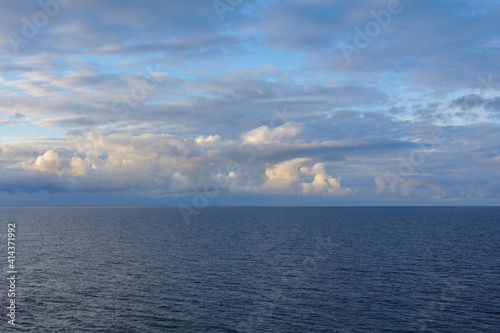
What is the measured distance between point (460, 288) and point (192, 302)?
47231 mm

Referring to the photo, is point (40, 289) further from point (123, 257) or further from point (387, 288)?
point (387, 288)

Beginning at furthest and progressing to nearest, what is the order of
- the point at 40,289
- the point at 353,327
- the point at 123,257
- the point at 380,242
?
1. the point at 380,242
2. the point at 123,257
3. the point at 40,289
4. the point at 353,327

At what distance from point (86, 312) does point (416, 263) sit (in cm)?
7189

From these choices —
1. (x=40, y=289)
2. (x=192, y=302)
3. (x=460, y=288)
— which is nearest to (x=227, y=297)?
(x=192, y=302)

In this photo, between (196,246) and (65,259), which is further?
(196,246)

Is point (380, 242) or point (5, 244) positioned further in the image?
point (380, 242)

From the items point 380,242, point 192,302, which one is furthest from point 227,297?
point 380,242

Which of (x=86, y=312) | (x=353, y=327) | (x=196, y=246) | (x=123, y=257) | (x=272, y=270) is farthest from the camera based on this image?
(x=196, y=246)

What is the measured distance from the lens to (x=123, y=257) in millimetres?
94125

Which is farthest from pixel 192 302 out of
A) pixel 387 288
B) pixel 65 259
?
pixel 65 259

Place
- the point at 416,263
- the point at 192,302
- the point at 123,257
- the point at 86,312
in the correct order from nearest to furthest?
the point at 86,312 < the point at 192,302 < the point at 416,263 < the point at 123,257

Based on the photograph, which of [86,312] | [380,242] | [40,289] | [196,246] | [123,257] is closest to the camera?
[86,312]

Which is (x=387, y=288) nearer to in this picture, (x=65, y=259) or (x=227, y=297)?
(x=227, y=297)

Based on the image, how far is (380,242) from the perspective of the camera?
4879 inches
